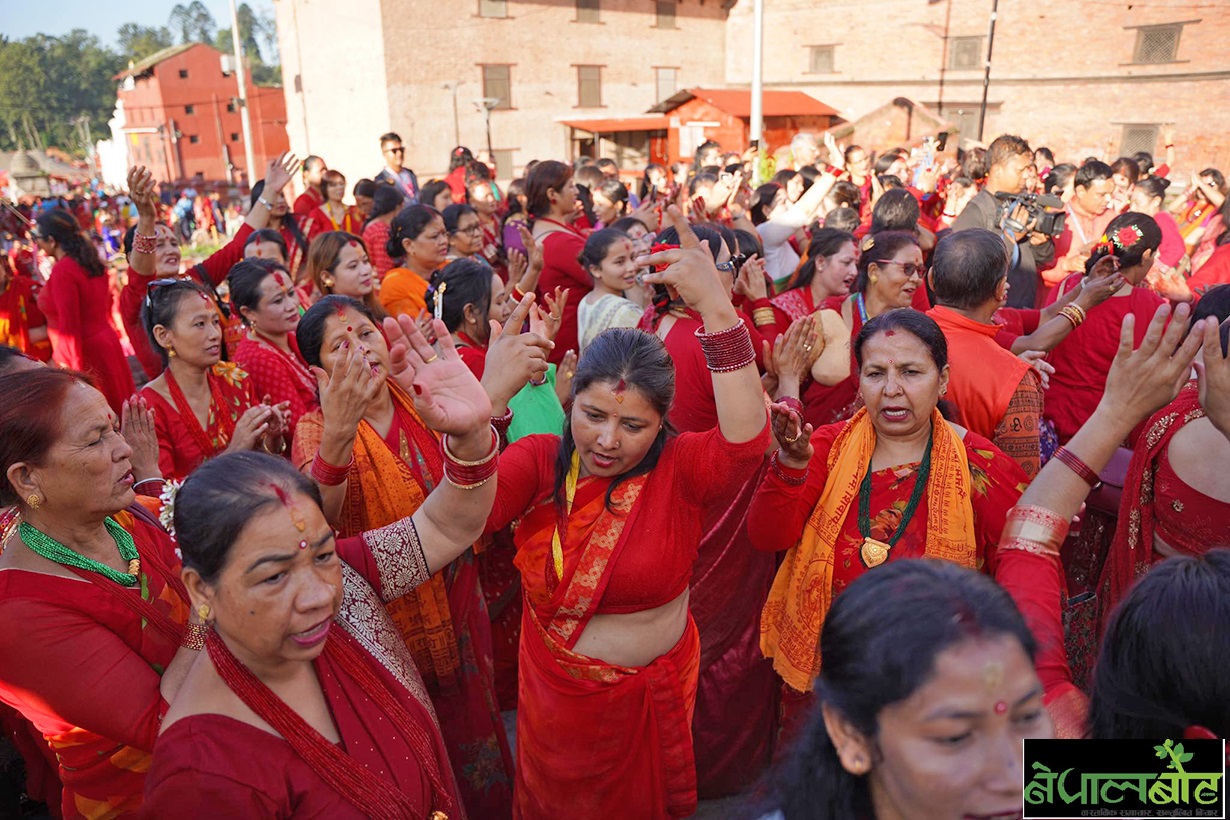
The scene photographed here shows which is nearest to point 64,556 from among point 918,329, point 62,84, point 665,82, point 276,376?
point 276,376

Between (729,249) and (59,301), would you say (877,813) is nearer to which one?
(729,249)

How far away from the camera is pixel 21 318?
5859 millimetres

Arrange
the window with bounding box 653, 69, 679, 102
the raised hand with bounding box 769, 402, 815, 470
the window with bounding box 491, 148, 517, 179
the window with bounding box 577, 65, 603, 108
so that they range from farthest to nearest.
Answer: the window with bounding box 653, 69, 679, 102
the window with bounding box 577, 65, 603, 108
the window with bounding box 491, 148, 517, 179
the raised hand with bounding box 769, 402, 815, 470

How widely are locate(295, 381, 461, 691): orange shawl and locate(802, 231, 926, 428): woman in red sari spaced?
171 centimetres

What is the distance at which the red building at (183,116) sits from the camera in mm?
40844

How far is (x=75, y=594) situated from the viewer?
1808 mm

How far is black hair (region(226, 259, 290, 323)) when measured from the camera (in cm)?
377

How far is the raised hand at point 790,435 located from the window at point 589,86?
2655 centimetres

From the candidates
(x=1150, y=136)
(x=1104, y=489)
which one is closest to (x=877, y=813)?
(x=1104, y=489)

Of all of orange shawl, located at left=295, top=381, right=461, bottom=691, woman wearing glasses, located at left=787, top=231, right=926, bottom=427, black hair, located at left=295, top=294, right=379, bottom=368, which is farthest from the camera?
woman wearing glasses, located at left=787, top=231, right=926, bottom=427

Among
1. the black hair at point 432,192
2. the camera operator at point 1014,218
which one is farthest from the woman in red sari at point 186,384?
the camera operator at point 1014,218

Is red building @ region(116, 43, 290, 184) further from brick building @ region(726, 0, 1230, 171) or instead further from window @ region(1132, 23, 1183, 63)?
window @ region(1132, 23, 1183, 63)

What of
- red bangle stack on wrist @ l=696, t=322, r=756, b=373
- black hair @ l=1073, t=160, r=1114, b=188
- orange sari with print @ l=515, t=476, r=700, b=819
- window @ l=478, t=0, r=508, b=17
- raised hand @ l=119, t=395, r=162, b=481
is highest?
window @ l=478, t=0, r=508, b=17

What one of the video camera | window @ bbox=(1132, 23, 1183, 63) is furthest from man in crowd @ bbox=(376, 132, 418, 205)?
window @ bbox=(1132, 23, 1183, 63)
